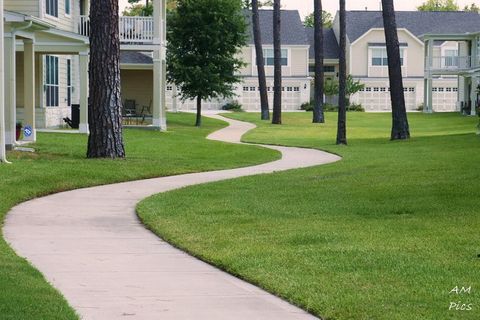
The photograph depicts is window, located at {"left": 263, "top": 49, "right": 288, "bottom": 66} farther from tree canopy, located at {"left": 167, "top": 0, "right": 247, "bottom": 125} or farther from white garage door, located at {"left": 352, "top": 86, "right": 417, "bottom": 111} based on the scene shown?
tree canopy, located at {"left": 167, "top": 0, "right": 247, "bottom": 125}

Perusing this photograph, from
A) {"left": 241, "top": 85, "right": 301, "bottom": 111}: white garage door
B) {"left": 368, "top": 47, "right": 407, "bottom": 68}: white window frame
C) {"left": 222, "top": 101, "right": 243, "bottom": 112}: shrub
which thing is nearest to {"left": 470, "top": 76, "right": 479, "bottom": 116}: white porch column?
{"left": 368, "top": 47, "right": 407, "bottom": 68}: white window frame

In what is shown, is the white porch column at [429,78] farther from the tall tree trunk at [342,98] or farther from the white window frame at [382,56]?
the tall tree trunk at [342,98]

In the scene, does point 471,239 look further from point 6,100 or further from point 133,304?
point 6,100

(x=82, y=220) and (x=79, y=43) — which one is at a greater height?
(x=79, y=43)

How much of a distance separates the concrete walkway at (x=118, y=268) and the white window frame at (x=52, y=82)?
20414 millimetres

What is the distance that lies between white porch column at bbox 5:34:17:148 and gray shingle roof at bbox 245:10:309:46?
57386 millimetres

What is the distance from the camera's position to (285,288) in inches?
344

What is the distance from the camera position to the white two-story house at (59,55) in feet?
88.9

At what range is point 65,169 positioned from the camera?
63.7 feet

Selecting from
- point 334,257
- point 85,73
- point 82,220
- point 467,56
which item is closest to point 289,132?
point 85,73

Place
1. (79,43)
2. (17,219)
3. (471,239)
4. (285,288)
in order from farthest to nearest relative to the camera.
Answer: (79,43), (17,219), (471,239), (285,288)

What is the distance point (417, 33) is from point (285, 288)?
78.7 meters

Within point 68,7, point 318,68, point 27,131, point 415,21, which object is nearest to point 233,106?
point 415,21

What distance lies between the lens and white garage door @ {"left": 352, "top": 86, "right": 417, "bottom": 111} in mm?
82062
